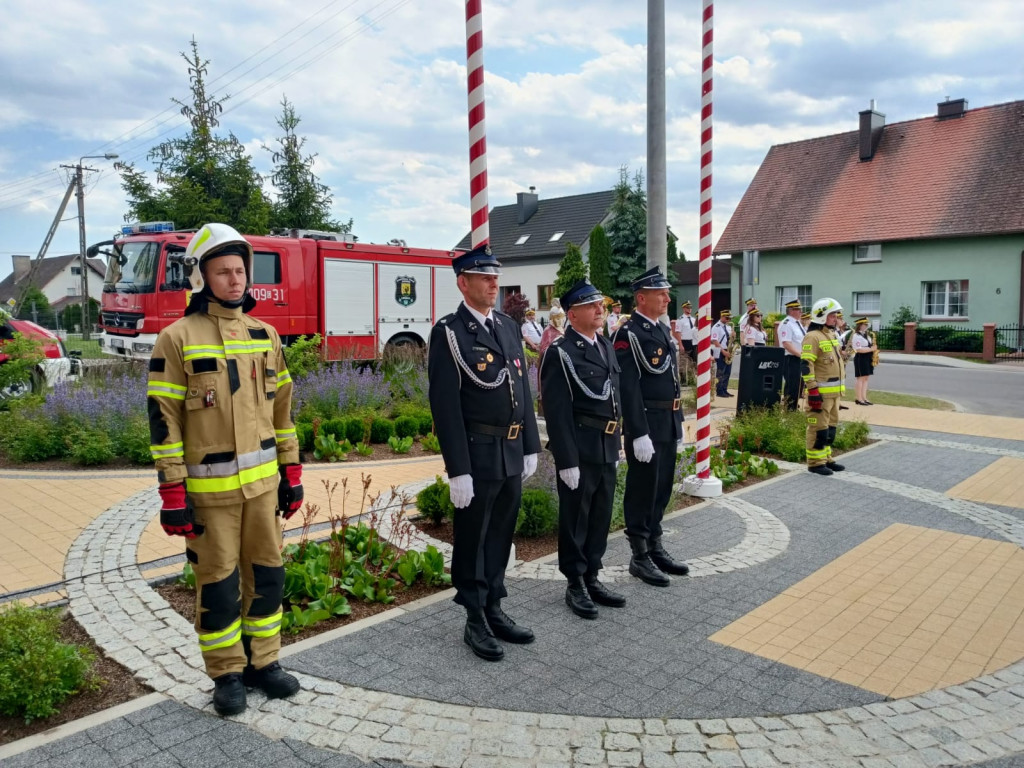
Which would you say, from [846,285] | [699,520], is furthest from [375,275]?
[846,285]

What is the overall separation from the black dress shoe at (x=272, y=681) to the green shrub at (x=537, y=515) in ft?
8.74

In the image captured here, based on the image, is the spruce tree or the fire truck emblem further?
the spruce tree

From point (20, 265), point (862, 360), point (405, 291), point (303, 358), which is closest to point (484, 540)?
point (303, 358)

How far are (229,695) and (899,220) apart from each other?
3303cm

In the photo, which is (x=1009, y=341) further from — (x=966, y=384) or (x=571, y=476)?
(x=571, y=476)

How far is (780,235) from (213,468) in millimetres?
34147

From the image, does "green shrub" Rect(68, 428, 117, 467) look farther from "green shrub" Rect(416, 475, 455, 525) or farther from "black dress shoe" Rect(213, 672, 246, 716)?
"black dress shoe" Rect(213, 672, 246, 716)

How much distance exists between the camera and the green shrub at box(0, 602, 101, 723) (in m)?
3.47

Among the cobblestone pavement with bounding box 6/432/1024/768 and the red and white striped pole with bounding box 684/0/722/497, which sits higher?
the red and white striped pole with bounding box 684/0/722/497

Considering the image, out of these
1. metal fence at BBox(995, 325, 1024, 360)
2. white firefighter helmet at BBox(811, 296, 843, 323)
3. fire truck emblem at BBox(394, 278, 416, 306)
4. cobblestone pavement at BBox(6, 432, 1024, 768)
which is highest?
fire truck emblem at BBox(394, 278, 416, 306)

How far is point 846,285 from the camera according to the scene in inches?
1275

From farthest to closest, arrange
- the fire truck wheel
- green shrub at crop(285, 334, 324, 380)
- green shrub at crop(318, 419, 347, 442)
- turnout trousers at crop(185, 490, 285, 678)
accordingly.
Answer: the fire truck wheel, green shrub at crop(285, 334, 324, 380), green shrub at crop(318, 419, 347, 442), turnout trousers at crop(185, 490, 285, 678)

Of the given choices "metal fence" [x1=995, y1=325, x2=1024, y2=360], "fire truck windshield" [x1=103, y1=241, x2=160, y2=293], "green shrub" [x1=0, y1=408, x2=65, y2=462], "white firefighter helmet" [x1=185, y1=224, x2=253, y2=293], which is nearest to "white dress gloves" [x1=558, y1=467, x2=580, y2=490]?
"white firefighter helmet" [x1=185, y1=224, x2=253, y2=293]

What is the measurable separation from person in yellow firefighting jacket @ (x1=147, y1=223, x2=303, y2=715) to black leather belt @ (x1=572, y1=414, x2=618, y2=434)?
73.9 inches
